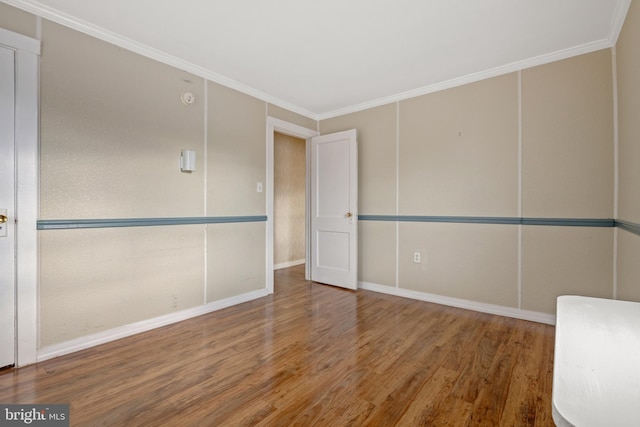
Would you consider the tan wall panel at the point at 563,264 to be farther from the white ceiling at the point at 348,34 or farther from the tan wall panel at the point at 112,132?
the tan wall panel at the point at 112,132

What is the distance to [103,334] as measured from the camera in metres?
2.35

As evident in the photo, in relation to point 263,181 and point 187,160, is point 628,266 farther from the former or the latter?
point 187,160

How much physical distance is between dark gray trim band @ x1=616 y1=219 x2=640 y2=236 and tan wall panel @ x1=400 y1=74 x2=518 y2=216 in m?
0.70

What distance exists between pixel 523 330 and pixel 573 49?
2.43 metres

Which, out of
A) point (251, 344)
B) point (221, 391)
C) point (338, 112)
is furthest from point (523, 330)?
point (338, 112)

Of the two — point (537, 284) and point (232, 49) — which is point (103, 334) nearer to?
point (232, 49)

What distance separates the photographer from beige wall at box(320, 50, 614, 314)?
2523 millimetres

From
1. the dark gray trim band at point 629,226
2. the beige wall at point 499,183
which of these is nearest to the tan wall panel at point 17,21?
the beige wall at point 499,183

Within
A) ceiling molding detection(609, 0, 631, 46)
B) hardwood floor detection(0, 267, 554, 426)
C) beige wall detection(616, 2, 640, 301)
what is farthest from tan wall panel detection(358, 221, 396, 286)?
ceiling molding detection(609, 0, 631, 46)

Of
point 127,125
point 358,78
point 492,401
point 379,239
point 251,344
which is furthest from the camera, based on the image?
point 379,239

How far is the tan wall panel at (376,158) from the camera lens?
368cm

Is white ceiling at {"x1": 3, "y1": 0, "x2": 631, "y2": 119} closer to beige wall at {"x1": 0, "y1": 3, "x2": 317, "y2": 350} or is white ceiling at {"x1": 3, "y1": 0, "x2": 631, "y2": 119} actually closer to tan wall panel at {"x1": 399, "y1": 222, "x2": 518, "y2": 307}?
beige wall at {"x1": 0, "y1": 3, "x2": 317, "y2": 350}

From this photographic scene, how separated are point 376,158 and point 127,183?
2.70m

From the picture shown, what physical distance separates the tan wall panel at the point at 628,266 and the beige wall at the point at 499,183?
155 mm
